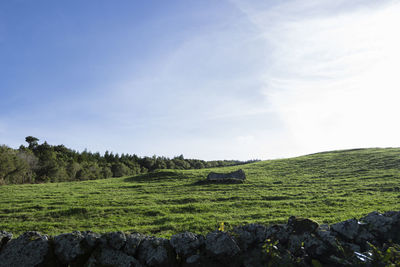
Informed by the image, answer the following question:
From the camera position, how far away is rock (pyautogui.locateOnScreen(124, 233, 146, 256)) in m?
6.21

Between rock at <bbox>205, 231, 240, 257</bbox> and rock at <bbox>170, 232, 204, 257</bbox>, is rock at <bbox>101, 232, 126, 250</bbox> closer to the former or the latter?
rock at <bbox>170, 232, 204, 257</bbox>

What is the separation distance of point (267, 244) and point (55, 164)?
203 ft

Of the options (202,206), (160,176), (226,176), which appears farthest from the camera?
(160,176)

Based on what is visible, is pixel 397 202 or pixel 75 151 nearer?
pixel 397 202

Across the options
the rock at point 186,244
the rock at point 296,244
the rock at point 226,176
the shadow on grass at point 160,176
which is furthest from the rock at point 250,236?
the shadow on grass at point 160,176

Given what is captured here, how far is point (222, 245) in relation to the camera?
19.8 ft

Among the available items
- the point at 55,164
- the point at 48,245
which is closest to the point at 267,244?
the point at 48,245

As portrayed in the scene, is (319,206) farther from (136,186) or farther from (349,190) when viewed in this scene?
(136,186)

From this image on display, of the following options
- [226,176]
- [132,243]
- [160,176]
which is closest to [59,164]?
[160,176]

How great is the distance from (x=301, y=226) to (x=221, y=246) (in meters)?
2.10

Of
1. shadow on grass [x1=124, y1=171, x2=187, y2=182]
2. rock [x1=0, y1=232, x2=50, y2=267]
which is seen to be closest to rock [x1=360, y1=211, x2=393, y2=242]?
rock [x1=0, y1=232, x2=50, y2=267]

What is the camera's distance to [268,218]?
1627 cm

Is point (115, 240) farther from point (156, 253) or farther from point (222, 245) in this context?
point (222, 245)

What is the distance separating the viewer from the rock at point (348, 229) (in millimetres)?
6152
